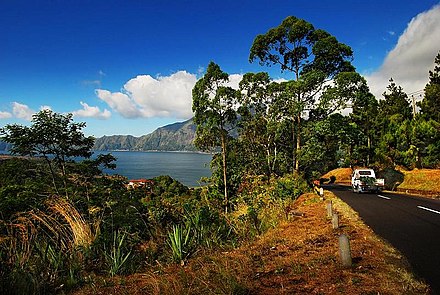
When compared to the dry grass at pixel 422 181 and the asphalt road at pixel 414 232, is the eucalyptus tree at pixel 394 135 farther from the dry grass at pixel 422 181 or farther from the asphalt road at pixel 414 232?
the asphalt road at pixel 414 232

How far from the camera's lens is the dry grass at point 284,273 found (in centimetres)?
450

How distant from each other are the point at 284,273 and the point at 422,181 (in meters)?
23.1

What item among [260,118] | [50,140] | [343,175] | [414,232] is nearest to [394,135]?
[343,175]

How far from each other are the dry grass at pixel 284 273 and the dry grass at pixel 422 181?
17822mm

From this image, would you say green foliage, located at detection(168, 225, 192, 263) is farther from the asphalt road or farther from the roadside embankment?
the roadside embankment

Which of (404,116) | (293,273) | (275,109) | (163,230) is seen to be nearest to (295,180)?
(275,109)

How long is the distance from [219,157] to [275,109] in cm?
572

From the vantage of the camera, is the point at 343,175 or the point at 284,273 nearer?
the point at 284,273

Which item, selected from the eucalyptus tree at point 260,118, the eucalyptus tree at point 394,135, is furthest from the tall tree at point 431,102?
the eucalyptus tree at point 260,118

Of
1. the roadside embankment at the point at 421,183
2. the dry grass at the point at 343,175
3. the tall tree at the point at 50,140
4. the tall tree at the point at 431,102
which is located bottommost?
the dry grass at the point at 343,175

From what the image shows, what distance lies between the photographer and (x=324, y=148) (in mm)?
19609

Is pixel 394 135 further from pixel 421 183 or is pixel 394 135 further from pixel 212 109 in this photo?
pixel 212 109

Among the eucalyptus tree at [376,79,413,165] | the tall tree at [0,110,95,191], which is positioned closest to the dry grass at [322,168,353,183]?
the eucalyptus tree at [376,79,413,165]

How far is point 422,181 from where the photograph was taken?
76.1 ft
